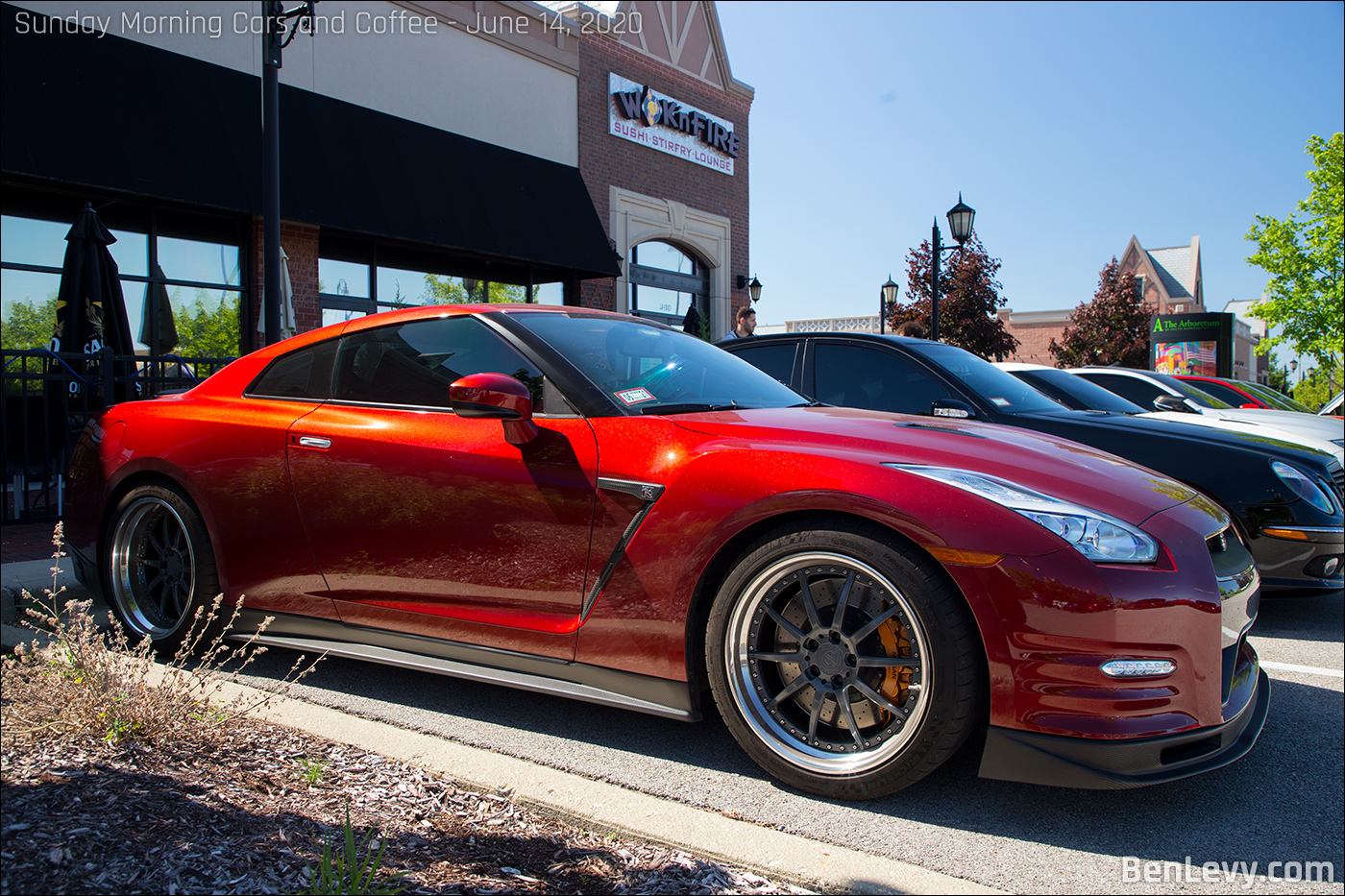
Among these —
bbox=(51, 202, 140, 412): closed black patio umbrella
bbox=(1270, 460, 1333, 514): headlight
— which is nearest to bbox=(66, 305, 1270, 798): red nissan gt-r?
bbox=(1270, 460, 1333, 514): headlight

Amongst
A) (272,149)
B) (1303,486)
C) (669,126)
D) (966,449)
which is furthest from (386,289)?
(966,449)

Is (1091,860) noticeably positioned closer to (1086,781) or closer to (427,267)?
(1086,781)

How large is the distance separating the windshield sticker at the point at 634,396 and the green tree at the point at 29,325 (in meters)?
10.2

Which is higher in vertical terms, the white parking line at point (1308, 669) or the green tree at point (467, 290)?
the green tree at point (467, 290)

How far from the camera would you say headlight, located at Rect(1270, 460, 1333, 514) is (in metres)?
4.77

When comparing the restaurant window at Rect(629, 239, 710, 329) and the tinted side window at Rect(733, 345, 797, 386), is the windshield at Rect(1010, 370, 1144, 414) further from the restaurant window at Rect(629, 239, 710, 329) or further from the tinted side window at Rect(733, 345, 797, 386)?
the restaurant window at Rect(629, 239, 710, 329)

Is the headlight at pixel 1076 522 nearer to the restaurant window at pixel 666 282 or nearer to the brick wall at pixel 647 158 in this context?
the brick wall at pixel 647 158

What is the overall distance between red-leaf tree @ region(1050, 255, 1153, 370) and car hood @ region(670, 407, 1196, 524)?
46551 millimetres

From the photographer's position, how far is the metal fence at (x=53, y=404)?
6660mm

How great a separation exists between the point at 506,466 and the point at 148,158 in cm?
913

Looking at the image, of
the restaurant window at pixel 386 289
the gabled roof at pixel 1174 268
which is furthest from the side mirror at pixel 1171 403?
the gabled roof at pixel 1174 268

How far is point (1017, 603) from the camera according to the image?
229 cm

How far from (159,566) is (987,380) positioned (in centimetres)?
472

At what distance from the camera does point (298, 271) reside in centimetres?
1227
